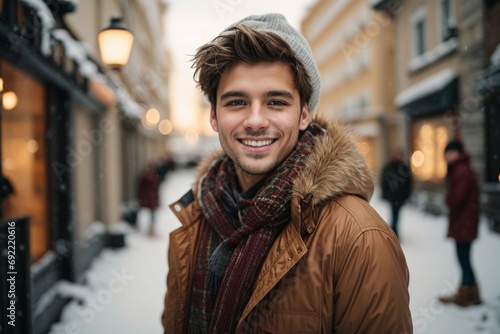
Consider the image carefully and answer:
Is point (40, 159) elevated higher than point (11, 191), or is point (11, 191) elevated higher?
point (40, 159)

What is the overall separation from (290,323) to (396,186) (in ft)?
21.3

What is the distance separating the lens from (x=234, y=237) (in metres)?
1.73

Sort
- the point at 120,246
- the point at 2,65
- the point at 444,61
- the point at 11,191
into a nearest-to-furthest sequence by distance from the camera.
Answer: the point at 11,191 < the point at 2,65 < the point at 120,246 < the point at 444,61

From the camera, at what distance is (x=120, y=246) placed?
813 cm

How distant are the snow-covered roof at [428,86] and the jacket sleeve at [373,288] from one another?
11.0 metres

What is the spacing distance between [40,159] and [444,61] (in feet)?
38.0

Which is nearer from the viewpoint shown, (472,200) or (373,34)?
(472,200)

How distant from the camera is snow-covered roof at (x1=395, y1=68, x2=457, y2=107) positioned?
433 inches

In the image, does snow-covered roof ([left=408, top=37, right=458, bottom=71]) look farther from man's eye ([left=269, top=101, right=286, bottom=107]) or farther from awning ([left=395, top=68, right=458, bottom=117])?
man's eye ([left=269, top=101, right=286, bottom=107])

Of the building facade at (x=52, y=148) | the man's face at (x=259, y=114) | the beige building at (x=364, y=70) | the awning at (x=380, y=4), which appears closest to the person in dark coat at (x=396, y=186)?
the building facade at (x=52, y=148)

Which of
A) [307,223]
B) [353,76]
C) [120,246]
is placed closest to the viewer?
[307,223]

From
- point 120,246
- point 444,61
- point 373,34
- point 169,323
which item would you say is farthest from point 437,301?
point 373,34

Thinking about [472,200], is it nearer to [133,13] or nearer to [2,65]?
[2,65]

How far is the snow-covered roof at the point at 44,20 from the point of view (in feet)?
11.7
